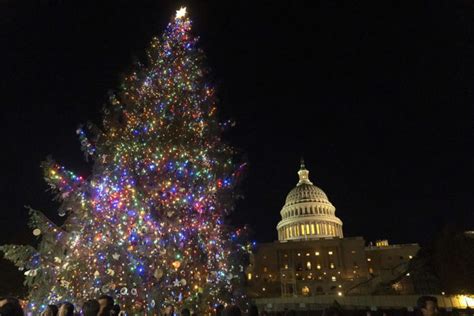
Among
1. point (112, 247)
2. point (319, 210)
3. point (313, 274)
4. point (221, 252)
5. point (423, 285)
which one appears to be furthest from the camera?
point (319, 210)

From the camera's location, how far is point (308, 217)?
99.3m

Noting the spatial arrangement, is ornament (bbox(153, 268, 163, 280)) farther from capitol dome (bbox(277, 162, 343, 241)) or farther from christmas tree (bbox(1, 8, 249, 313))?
capitol dome (bbox(277, 162, 343, 241))

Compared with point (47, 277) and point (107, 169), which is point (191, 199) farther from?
point (47, 277)

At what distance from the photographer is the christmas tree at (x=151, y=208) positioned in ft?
40.5

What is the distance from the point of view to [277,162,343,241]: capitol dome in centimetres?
9906

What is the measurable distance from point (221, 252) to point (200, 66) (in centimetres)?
790

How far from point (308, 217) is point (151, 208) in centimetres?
8984

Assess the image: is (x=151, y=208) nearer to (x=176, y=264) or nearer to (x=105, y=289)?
(x=176, y=264)

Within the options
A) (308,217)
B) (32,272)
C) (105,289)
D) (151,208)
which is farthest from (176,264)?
(308,217)

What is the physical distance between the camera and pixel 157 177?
1370 cm

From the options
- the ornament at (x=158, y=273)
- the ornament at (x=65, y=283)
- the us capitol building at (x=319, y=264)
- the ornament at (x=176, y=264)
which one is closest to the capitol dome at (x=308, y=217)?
the us capitol building at (x=319, y=264)

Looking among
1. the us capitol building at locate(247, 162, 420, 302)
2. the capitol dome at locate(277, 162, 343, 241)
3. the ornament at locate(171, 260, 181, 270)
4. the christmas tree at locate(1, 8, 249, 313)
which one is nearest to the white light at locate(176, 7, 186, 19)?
the christmas tree at locate(1, 8, 249, 313)

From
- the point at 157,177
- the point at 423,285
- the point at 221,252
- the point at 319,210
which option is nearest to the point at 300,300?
the point at 423,285

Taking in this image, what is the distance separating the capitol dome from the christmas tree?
8389cm
